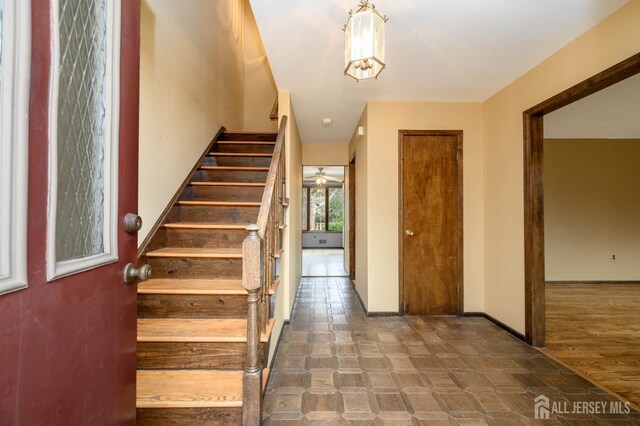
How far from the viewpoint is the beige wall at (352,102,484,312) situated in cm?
324

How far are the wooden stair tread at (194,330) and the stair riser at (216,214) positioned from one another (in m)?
0.99

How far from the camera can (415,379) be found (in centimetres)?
201

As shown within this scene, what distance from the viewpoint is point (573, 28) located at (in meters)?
2.00

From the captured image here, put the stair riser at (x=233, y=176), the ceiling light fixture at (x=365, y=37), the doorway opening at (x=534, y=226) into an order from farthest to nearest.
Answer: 1. the stair riser at (x=233, y=176)
2. the doorway opening at (x=534, y=226)
3. the ceiling light fixture at (x=365, y=37)

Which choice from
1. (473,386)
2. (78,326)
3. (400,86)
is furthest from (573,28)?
(78,326)

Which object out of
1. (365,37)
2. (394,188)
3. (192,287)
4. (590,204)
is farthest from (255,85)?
(590,204)

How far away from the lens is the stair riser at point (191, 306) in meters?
1.82

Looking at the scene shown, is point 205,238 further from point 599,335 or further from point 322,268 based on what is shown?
point 322,268

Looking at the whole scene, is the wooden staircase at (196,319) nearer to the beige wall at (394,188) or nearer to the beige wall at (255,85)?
the beige wall at (394,188)

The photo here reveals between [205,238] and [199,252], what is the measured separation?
22 centimetres

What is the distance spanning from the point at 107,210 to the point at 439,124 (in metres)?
3.35

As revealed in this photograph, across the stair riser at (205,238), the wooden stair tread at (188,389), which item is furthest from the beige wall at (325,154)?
the wooden stair tread at (188,389)

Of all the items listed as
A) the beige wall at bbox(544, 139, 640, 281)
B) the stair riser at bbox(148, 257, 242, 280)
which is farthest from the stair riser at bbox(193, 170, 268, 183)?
the beige wall at bbox(544, 139, 640, 281)

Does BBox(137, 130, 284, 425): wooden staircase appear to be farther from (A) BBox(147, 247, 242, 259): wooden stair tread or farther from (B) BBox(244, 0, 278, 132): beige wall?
(B) BBox(244, 0, 278, 132): beige wall
